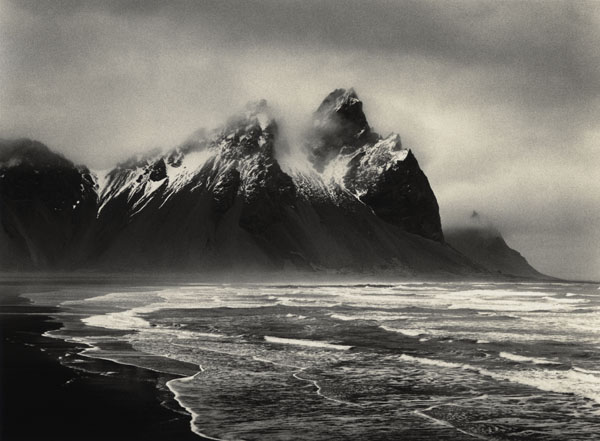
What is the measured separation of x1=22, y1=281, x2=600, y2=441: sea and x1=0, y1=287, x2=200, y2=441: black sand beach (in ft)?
2.10

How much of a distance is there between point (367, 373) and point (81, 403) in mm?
8700

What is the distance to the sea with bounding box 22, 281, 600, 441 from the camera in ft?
47.5

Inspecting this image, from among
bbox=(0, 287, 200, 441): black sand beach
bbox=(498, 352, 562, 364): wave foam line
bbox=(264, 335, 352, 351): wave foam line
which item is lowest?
bbox=(0, 287, 200, 441): black sand beach

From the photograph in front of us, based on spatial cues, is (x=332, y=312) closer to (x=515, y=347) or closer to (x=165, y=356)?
(x=515, y=347)

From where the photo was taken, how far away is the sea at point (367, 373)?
1448 centimetres

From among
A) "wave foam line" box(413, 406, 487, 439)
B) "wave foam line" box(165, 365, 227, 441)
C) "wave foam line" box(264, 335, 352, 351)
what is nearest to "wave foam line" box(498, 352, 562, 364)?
"wave foam line" box(264, 335, 352, 351)

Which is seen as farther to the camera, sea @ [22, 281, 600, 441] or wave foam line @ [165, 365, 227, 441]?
sea @ [22, 281, 600, 441]

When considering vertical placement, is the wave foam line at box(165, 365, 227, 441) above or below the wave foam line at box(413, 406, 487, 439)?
below

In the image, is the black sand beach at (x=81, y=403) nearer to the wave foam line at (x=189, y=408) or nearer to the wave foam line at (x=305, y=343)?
the wave foam line at (x=189, y=408)

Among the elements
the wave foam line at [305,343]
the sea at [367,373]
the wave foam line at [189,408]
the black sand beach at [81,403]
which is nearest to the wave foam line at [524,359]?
the sea at [367,373]

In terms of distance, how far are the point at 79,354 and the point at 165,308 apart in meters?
27.4

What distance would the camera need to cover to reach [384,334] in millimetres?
33188

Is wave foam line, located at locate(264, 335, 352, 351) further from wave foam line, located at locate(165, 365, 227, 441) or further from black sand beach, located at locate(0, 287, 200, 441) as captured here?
black sand beach, located at locate(0, 287, 200, 441)

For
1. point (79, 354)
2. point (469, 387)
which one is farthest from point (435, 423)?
point (79, 354)
